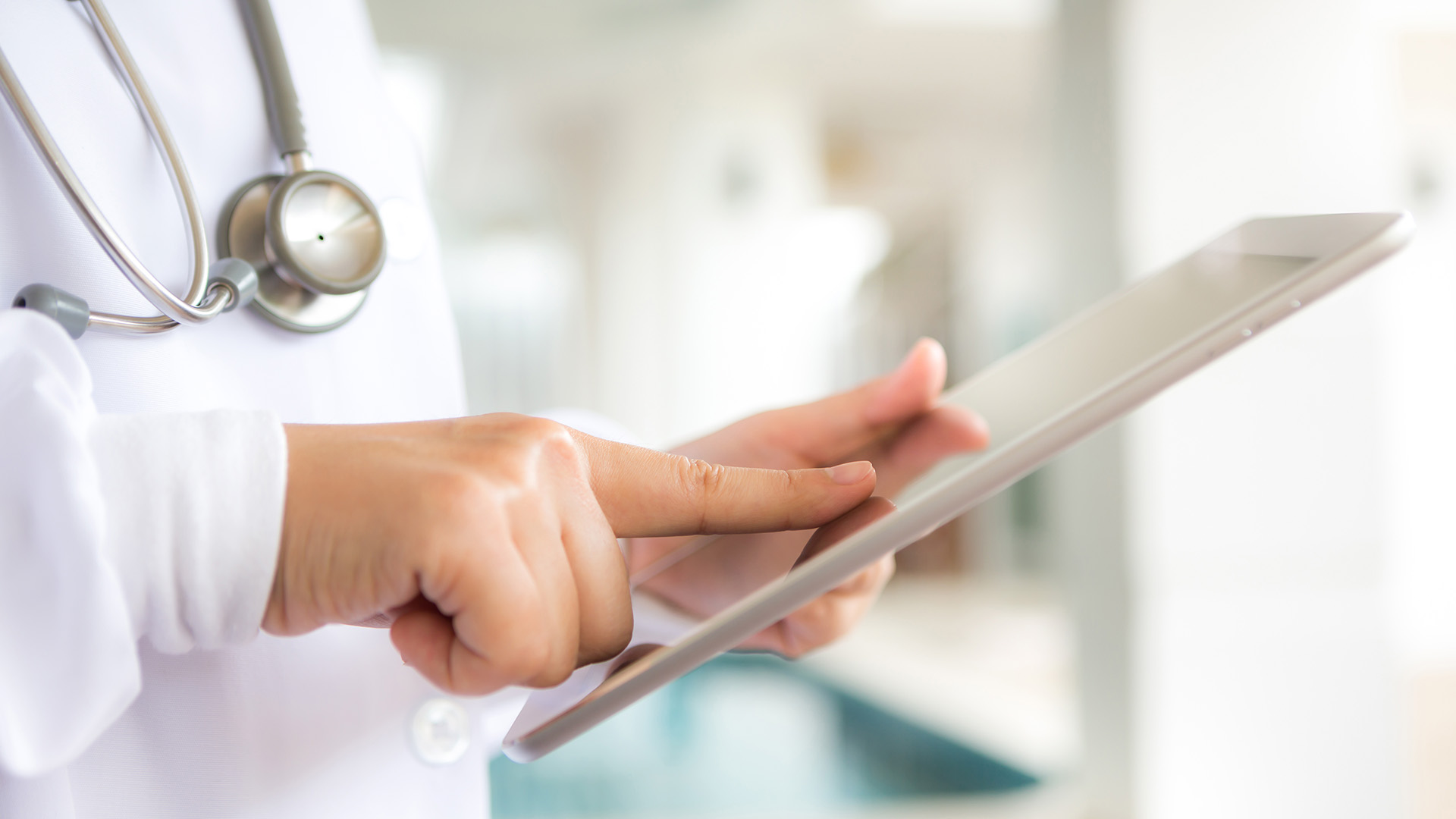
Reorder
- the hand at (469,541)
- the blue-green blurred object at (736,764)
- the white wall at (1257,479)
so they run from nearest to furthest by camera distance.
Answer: the hand at (469,541), the white wall at (1257,479), the blue-green blurred object at (736,764)

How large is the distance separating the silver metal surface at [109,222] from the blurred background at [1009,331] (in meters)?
1.42

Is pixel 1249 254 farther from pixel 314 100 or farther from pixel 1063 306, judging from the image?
pixel 1063 306

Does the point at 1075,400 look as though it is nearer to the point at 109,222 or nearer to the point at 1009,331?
the point at 109,222

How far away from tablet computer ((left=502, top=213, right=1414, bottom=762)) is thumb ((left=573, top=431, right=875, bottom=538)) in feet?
0.06

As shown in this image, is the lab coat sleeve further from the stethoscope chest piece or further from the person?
the stethoscope chest piece

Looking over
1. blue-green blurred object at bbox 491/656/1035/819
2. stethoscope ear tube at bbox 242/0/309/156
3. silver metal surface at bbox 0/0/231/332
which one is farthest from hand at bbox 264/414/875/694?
blue-green blurred object at bbox 491/656/1035/819

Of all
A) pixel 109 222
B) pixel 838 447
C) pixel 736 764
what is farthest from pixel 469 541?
pixel 736 764

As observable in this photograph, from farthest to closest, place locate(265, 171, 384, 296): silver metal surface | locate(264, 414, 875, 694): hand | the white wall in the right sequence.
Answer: the white wall, locate(265, 171, 384, 296): silver metal surface, locate(264, 414, 875, 694): hand

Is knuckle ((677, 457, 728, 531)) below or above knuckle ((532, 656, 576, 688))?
above

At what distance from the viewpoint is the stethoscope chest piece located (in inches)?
16.2

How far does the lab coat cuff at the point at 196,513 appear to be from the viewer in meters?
0.27

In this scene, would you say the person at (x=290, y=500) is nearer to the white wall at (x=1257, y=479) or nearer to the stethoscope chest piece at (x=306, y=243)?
the stethoscope chest piece at (x=306, y=243)

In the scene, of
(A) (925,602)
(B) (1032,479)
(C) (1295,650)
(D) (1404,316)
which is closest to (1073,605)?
(C) (1295,650)

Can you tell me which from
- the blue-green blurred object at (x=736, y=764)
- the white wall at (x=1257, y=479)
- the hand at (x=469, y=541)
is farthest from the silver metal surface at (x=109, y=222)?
the blue-green blurred object at (x=736, y=764)
